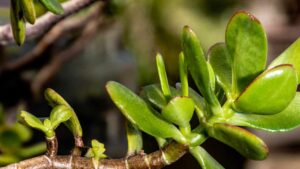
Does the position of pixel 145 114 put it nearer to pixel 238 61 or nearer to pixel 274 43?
pixel 238 61

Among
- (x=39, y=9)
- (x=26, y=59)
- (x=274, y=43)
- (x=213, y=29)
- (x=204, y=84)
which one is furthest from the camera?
(x=274, y=43)

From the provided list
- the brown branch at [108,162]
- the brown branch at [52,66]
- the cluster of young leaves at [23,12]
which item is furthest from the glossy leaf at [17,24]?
the brown branch at [52,66]

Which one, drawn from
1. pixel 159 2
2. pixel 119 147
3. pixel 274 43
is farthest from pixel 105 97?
pixel 274 43

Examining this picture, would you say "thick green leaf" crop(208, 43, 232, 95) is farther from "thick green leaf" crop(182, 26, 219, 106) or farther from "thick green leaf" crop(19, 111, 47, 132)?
"thick green leaf" crop(19, 111, 47, 132)

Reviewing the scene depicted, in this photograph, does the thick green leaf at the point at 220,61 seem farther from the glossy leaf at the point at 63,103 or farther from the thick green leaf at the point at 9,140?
the thick green leaf at the point at 9,140

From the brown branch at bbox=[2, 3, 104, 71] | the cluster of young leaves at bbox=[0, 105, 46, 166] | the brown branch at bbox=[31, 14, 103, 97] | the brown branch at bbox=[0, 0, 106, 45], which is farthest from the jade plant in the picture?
the brown branch at bbox=[31, 14, 103, 97]

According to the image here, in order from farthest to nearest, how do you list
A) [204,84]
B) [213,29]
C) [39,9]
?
[213,29] → [39,9] → [204,84]
